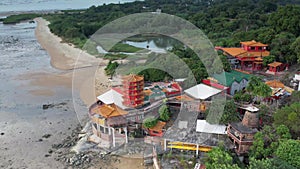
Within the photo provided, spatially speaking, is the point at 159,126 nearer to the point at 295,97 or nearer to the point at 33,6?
the point at 295,97

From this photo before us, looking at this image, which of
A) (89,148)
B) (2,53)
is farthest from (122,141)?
(2,53)

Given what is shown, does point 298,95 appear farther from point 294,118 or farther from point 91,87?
point 91,87

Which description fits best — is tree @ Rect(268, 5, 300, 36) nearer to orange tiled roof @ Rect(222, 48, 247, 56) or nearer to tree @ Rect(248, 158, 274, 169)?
orange tiled roof @ Rect(222, 48, 247, 56)

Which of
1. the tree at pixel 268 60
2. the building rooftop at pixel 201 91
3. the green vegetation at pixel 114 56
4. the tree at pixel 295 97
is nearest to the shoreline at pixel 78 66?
the green vegetation at pixel 114 56

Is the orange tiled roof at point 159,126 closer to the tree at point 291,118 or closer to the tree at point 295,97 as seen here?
the tree at point 291,118

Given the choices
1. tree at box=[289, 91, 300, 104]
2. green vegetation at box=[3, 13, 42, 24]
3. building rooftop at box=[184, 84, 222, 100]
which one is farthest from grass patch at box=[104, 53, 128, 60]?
green vegetation at box=[3, 13, 42, 24]
